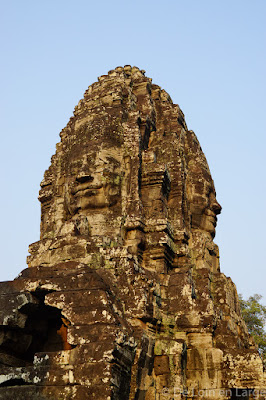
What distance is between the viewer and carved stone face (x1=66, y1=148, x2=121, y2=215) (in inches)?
474

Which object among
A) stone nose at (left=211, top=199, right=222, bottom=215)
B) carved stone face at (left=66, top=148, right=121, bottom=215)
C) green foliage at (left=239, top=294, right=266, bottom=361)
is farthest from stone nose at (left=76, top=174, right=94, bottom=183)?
green foliage at (left=239, top=294, right=266, bottom=361)

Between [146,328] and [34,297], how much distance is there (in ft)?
7.66

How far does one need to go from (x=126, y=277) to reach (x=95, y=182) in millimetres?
2969

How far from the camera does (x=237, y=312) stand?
13.4m

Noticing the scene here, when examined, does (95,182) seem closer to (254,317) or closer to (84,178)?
(84,178)

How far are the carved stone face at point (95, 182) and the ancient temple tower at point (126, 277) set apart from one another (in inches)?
1.0

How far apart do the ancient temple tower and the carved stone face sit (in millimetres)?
26

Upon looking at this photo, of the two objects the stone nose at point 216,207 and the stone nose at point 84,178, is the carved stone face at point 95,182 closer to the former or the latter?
the stone nose at point 84,178

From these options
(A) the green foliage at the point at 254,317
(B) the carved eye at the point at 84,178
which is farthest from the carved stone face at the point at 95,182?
(A) the green foliage at the point at 254,317

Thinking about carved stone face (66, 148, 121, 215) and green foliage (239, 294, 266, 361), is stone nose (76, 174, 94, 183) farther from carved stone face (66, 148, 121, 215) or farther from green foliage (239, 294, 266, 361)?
green foliage (239, 294, 266, 361)

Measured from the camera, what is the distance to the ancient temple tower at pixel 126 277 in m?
7.64

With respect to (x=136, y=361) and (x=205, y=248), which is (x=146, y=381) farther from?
(x=205, y=248)

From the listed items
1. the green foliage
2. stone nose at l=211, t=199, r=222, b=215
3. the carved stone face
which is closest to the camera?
the carved stone face

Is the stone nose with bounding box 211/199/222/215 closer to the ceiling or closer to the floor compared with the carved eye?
closer to the ceiling
